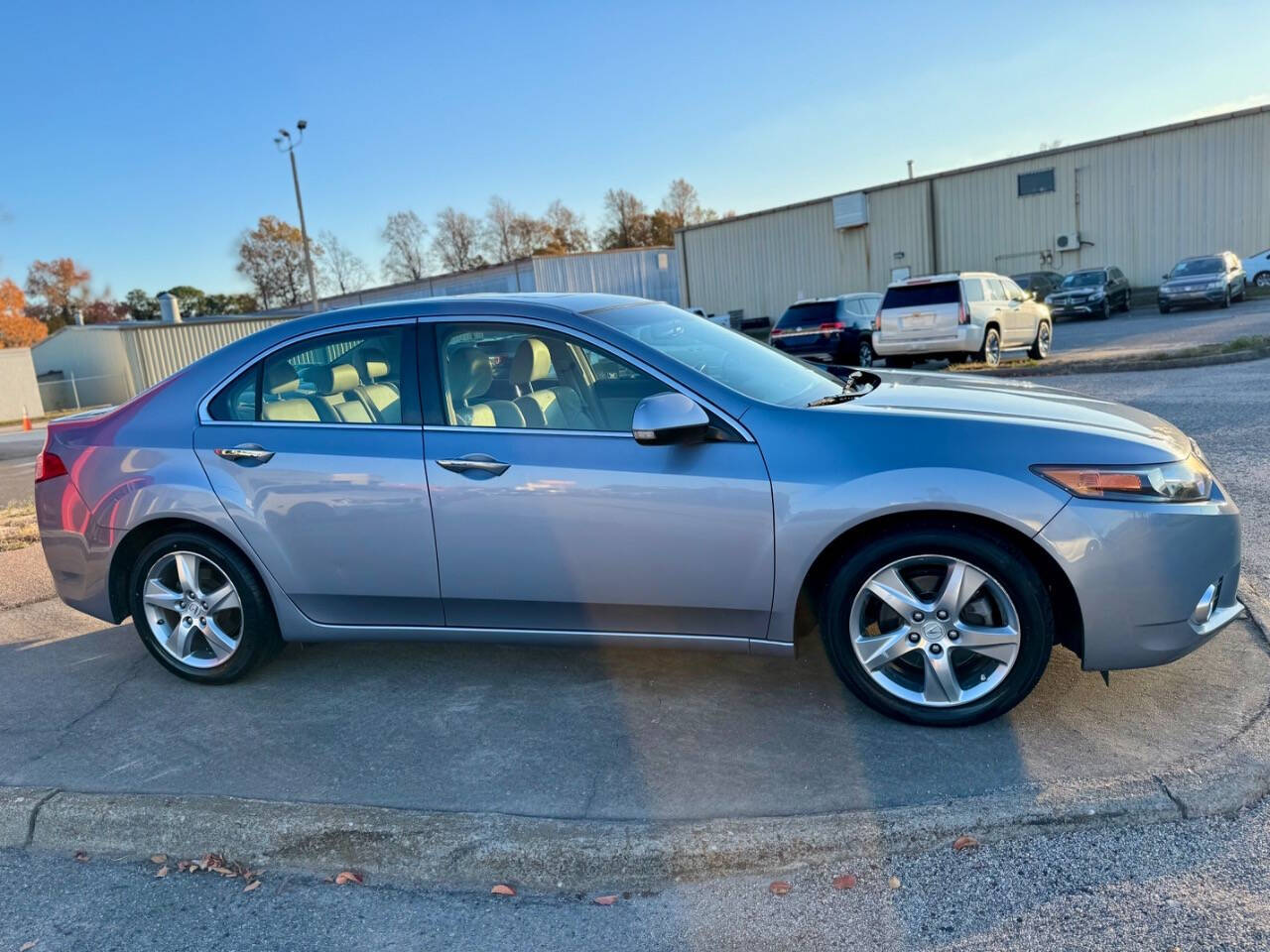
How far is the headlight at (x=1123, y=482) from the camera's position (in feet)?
10.3

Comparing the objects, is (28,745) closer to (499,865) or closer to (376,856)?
(376,856)

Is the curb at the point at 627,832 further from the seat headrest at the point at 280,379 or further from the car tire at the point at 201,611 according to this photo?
the seat headrest at the point at 280,379

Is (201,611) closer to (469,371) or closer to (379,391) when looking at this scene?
(379,391)

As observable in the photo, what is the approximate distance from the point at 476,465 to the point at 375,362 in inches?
29.2

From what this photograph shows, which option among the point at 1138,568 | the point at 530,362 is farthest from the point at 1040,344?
the point at 530,362

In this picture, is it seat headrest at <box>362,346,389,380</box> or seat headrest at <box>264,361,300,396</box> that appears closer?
seat headrest at <box>362,346,389,380</box>

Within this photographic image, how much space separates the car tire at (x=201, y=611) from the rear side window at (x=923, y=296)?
14.3m

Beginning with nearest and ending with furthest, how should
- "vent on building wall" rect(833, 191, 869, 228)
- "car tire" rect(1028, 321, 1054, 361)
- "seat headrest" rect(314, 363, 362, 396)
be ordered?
"seat headrest" rect(314, 363, 362, 396)
"car tire" rect(1028, 321, 1054, 361)
"vent on building wall" rect(833, 191, 869, 228)

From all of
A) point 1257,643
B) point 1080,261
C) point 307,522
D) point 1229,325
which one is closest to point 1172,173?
point 1080,261

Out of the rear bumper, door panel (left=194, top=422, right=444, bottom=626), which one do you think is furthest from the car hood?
Result: the rear bumper

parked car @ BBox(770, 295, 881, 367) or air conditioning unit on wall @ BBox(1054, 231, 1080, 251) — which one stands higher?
air conditioning unit on wall @ BBox(1054, 231, 1080, 251)

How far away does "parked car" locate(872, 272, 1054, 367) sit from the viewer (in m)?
16.1

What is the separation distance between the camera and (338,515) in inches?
149

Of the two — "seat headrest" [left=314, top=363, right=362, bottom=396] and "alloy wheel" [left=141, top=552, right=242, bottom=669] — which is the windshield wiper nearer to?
"seat headrest" [left=314, top=363, right=362, bottom=396]
